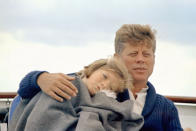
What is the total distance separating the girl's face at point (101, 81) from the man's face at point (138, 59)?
0.73 feet

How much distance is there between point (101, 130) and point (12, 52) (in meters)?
1.97

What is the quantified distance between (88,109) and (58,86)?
11 centimetres

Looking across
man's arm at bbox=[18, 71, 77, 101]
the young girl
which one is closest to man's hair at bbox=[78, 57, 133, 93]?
the young girl

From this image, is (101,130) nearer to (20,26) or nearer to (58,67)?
(58,67)

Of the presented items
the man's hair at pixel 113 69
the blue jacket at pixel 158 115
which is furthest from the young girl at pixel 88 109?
the blue jacket at pixel 158 115

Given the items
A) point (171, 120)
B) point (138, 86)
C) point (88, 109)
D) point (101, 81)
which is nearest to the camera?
point (88, 109)

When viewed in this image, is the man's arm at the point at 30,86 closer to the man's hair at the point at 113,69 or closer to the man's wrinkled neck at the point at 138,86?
the man's hair at the point at 113,69

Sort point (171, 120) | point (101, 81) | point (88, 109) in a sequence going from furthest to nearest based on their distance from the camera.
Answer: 1. point (171, 120)
2. point (101, 81)
3. point (88, 109)

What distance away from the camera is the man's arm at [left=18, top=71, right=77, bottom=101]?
92cm

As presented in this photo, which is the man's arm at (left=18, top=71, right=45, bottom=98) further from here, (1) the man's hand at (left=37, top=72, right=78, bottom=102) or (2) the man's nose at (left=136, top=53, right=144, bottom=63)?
(2) the man's nose at (left=136, top=53, right=144, bottom=63)

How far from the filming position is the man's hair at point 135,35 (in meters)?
1.27

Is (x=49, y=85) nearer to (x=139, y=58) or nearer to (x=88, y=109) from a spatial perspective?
(x=88, y=109)

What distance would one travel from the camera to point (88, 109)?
92 centimetres

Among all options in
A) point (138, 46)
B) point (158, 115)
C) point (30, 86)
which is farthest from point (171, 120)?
point (30, 86)
